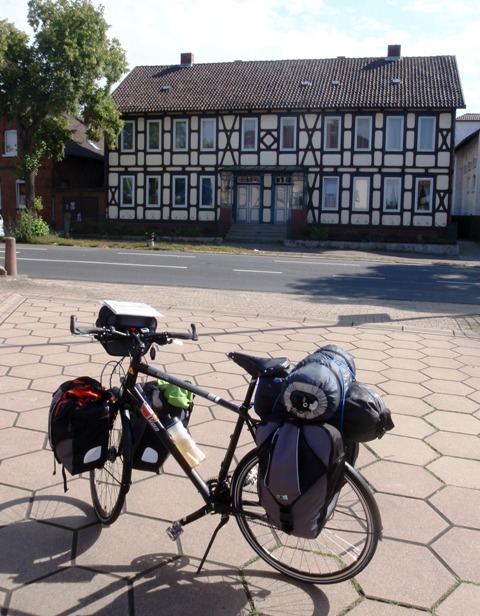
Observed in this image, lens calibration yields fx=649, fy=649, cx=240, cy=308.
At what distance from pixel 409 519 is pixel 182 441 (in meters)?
1.31

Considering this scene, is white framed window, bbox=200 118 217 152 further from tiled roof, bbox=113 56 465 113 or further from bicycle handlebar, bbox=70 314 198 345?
bicycle handlebar, bbox=70 314 198 345

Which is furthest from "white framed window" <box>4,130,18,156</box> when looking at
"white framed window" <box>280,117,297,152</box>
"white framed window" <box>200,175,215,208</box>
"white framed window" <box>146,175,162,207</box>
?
"white framed window" <box>280,117,297,152</box>

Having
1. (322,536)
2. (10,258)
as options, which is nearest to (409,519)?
(322,536)

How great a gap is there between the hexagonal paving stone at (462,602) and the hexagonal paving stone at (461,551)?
0.08 meters

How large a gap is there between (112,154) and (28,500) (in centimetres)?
3634

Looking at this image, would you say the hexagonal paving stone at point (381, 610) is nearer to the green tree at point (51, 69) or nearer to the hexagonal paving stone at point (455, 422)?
the hexagonal paving stone at point (455, 422)

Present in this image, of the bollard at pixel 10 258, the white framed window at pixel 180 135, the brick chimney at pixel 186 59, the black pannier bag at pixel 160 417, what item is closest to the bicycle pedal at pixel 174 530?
the black pannier bag at pixel 160 417

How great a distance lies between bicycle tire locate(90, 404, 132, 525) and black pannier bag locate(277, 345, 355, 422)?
84 centimetres

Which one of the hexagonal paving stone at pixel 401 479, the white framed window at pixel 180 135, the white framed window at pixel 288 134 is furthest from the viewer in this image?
the white framed window at pixel 180 135

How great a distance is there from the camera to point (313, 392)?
238 centimetres

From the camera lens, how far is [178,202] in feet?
122

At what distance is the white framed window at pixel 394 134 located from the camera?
33.7 metres

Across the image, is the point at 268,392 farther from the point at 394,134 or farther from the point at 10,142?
the point at 10,142

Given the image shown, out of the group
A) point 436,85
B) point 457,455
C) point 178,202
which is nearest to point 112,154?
point 178,202
